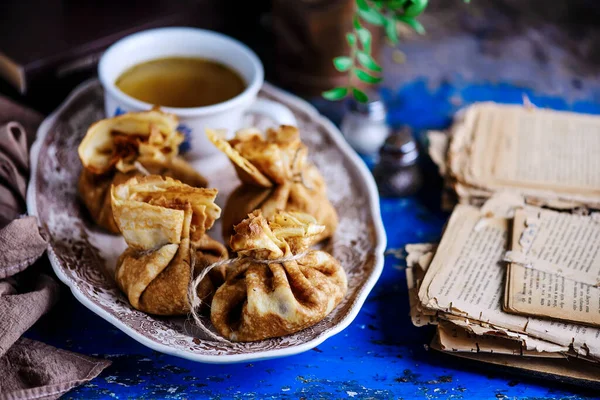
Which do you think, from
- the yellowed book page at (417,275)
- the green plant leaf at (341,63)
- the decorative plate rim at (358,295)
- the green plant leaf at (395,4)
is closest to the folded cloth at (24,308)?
the decorative plate rim at (358,295)

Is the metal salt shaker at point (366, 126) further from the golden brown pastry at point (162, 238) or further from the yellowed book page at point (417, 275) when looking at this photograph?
the golden brown pastry at point (162, 238)

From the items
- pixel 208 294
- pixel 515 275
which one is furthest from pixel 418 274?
pixel 208 294

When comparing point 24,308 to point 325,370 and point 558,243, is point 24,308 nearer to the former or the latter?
point 325,370

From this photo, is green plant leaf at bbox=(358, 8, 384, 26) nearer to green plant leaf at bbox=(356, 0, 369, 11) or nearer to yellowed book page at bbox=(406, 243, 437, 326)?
green plant leaf at bbox=(356, 0, 369, 11)

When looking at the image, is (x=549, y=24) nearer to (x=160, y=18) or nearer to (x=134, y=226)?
(x=160, y=18)

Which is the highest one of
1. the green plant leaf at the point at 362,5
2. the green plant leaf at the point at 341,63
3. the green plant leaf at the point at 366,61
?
the green plant leaf at the point at 362,5

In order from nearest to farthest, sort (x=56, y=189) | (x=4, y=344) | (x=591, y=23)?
(x=4, y=344) → (x=56, y=189) → (x=591, y=23)

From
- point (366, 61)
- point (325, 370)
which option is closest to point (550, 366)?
point (325, 370)
